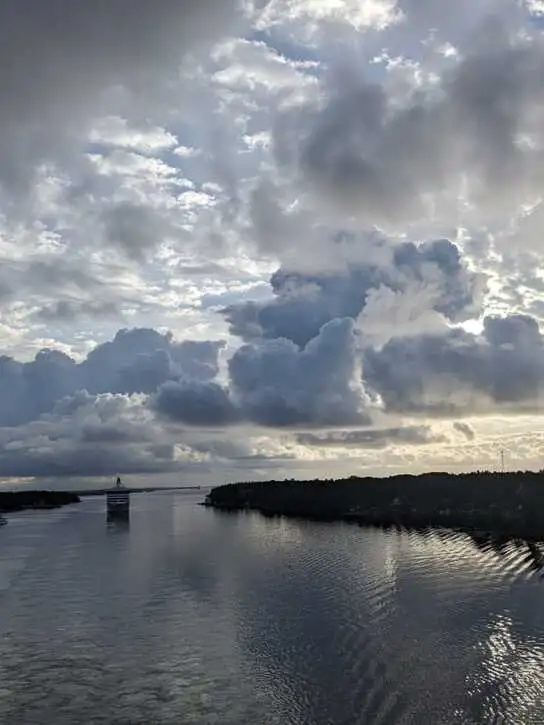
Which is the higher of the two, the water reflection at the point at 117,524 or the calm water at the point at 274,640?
the calm water at the point at 274,640

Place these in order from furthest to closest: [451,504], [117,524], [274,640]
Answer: [451,504] < [117,524] < [274,640]

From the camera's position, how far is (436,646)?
1582 inches

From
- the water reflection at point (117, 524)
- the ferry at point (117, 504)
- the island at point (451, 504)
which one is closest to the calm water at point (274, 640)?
the island at point (451, 504)

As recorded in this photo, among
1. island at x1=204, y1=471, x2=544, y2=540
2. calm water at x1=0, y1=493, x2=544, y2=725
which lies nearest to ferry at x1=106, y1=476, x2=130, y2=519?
island at x1=204, y1=471, x2=544, y2=540

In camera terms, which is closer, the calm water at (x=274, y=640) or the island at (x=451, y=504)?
the calm water at (x=274, y=640)

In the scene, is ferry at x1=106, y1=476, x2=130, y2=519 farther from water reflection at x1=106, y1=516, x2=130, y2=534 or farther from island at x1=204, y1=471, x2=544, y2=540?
island at x1=204, y1=471, x2=544, y2=540

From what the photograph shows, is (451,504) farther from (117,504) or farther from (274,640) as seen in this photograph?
(274,640)

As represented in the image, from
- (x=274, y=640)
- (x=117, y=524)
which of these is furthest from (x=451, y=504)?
(x=274, y=640)

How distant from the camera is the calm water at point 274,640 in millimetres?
30266

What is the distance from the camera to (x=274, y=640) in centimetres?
4191

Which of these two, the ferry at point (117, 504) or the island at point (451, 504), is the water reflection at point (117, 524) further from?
the island at point (451, 504)

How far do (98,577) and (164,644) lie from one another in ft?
99.4

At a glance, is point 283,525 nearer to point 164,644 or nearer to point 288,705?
point 164,644

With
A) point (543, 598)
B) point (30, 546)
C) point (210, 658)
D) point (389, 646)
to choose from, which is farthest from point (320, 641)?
point (30, 546)
